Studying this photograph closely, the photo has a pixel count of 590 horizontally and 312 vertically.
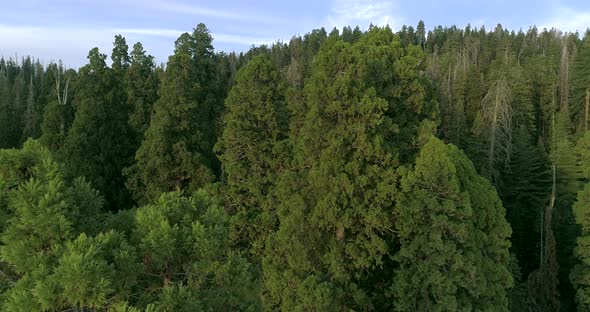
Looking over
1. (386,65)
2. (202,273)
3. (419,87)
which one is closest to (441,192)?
(419,87)

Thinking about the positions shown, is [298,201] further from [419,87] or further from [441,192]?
[419,87]

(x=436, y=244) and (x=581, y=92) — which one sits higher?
(x=581, y=92)

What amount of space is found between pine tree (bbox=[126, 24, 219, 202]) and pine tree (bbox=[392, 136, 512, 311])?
11.8m

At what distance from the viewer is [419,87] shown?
1628 centimetres

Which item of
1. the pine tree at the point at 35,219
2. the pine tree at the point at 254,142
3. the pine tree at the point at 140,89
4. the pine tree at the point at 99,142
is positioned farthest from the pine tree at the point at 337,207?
the pine tree at the point at 140,89

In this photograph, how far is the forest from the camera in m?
5.56

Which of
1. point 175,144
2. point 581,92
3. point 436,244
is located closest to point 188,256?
point 436,244

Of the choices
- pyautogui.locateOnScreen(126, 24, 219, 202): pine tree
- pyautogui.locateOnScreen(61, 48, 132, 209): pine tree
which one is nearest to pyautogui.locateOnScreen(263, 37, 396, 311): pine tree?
pyautogui.locateOnScreen(126, 24, 219, 202): pine tree

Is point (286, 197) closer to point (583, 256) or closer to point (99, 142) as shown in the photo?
point (583, 256)

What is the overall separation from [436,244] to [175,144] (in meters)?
14.3

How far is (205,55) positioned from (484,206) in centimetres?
2258

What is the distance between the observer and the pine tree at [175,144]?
23.8 m

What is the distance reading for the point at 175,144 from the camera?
24047mm

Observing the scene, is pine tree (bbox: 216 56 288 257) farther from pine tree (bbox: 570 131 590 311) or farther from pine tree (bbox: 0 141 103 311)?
pine tree (bbox: 570 131 590 311)
